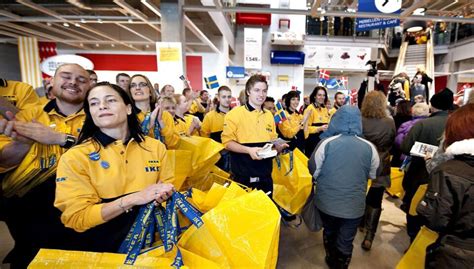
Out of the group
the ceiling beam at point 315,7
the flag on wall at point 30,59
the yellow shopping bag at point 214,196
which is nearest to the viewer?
the yellow shopping bag at point 214,196

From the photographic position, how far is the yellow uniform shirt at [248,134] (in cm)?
229

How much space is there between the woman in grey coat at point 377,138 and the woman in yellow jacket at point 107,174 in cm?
216

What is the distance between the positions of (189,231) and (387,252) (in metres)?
2.53

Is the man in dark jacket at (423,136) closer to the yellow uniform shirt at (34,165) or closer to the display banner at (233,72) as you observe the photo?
the yellow uniform shirt at (34,165)

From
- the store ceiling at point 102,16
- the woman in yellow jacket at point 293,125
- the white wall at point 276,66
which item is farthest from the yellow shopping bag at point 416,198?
the white wall at point 276,66

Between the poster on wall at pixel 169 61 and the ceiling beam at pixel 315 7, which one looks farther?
the ceiling beam at pixel 315 7

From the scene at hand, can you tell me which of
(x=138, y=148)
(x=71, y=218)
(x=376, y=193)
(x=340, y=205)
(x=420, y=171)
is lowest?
(x=376, y=193)

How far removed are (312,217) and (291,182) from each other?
38cm

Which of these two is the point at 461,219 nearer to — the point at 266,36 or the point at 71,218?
the point at 71,218

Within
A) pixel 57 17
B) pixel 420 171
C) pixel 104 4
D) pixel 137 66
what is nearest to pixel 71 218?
pixel 420 171

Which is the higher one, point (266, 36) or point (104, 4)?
point (266, 36)

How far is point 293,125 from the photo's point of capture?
3.27 meters

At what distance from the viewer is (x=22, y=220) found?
1.48 metres

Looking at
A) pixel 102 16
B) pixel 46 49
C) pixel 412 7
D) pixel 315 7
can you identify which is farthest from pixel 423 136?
pixel 46 49
